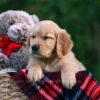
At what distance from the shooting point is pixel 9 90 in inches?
239

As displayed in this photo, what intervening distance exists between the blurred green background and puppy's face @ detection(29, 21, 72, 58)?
8.58m

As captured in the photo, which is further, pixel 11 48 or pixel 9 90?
pixel 11 48

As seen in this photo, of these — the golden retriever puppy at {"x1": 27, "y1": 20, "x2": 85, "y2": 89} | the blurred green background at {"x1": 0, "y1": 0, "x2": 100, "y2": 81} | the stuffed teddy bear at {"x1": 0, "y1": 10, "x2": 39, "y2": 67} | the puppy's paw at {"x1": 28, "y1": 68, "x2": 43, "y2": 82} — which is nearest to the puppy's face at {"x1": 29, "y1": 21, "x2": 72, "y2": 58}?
the golden retriever puppy at {"x1": 27, "y1": 20, "x2": 85, "y2": 89}

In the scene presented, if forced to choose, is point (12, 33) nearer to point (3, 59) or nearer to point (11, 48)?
point (11, 48)

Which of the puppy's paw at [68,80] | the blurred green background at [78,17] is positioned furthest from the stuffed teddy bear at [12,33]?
the blurred green background at [78,17]

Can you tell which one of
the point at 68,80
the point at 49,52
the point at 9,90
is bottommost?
the point at 9,90

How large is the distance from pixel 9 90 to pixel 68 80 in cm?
43

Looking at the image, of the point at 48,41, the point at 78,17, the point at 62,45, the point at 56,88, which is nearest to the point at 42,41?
the point at 48,41

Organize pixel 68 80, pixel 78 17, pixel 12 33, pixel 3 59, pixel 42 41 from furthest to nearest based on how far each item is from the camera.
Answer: pixel 78 17, pixel 12 33, pixel 3 59, pixel 42 41, pixel 68 80

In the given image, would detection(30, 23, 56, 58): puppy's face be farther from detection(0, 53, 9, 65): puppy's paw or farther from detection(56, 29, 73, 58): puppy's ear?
detection(0, 53, 9, 65): puppy's paw

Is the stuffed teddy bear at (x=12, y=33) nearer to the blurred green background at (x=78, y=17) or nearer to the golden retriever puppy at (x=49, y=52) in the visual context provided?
the golden retriever puppy at (x=49, y=52)

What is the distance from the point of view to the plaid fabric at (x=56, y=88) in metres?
6.02

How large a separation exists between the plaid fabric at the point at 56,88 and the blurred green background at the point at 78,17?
874 cm

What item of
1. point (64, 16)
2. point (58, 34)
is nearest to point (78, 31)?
point (64, 16)
